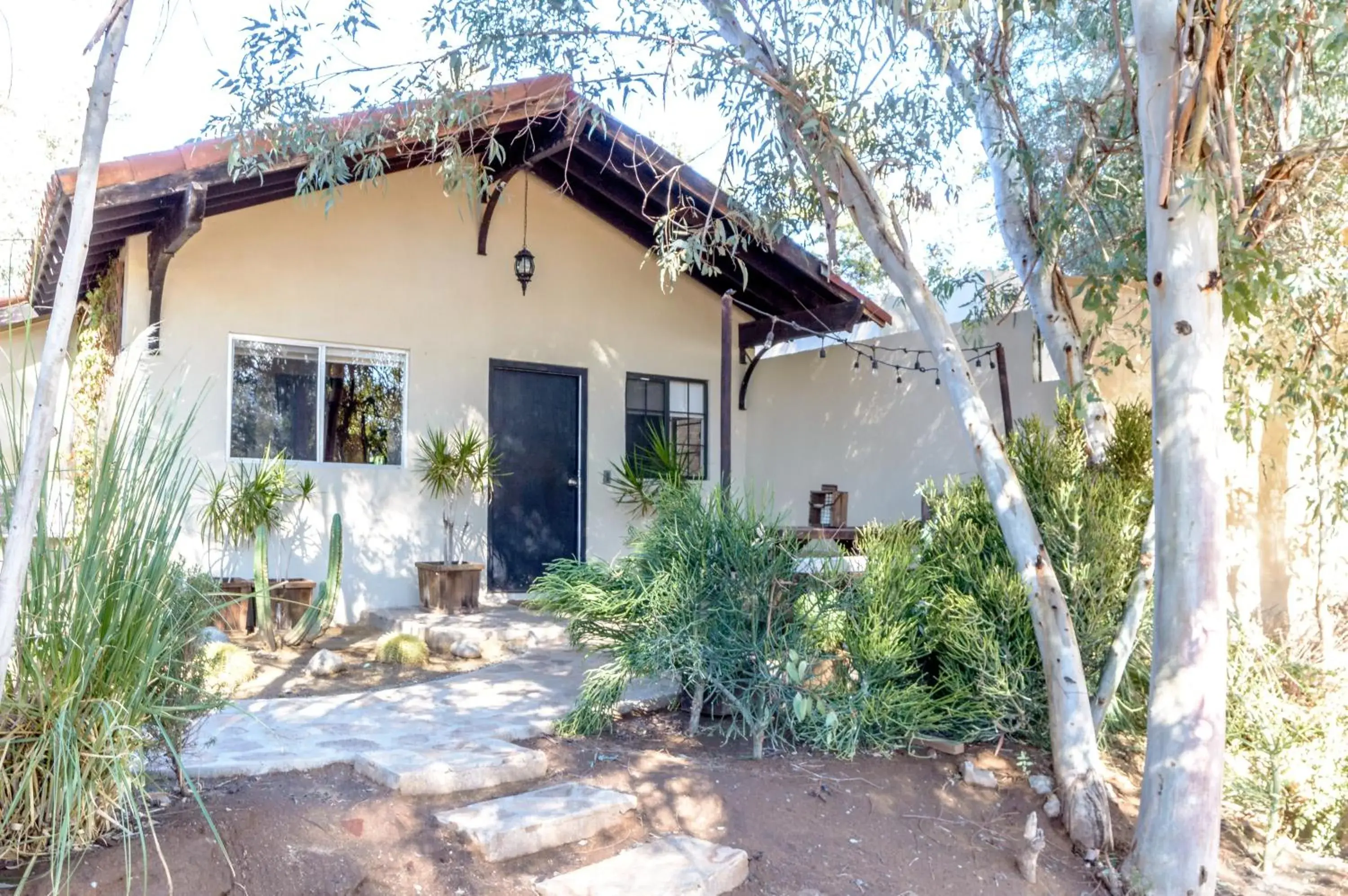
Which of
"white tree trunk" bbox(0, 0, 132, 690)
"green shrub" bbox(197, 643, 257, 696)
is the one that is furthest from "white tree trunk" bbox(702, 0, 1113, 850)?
"green shrub" bbox(197, 643, 257, 696)

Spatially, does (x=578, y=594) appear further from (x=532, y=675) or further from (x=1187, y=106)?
(x=1187, y=106)

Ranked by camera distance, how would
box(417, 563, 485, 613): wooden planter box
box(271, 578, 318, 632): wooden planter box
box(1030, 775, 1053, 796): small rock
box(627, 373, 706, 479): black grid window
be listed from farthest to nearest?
1. box(627, 373, 706, 479): black grid window
2. box(417, 563, 485, 613): wooden planter box
3. box(271, 578, 318, 632): wooden planter box
4. box(1030, 775, 1053, 796): small rock

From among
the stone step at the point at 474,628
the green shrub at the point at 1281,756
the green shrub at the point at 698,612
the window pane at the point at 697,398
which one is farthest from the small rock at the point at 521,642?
the green shrub at the point at 1281,756

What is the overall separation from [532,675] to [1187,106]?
14.0 ft

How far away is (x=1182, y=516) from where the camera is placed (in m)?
3.87

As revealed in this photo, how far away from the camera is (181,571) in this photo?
301cm

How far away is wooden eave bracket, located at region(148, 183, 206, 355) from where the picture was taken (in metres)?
6.05

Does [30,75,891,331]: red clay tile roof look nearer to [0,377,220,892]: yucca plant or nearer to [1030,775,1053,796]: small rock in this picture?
[0,377,220,892]: yucca plant

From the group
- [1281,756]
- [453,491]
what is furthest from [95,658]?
[453,491]

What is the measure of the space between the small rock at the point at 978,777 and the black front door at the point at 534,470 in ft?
15.2

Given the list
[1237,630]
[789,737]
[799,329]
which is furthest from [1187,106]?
[799,329]

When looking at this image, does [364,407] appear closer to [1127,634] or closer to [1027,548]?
[1027,548]

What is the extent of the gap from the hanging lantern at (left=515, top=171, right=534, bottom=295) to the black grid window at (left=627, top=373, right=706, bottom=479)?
1282mm

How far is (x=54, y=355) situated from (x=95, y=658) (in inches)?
31.4
